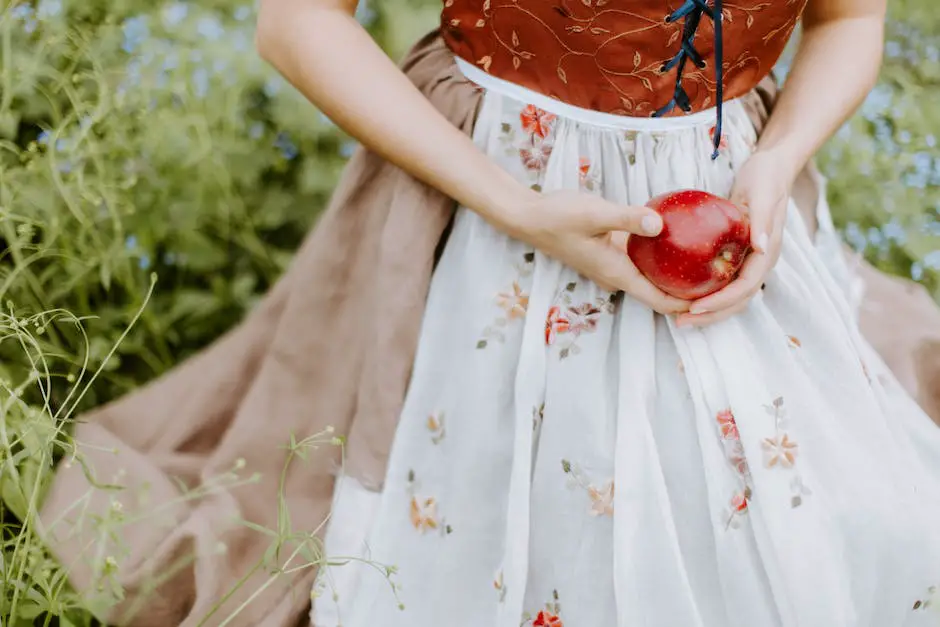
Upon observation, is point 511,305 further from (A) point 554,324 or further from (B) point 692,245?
(B) point 692,245

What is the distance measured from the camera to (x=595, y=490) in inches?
32.8

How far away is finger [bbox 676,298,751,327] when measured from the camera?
86 centimetres

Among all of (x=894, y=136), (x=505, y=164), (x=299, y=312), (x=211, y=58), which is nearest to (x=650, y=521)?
(x=505, y=164)

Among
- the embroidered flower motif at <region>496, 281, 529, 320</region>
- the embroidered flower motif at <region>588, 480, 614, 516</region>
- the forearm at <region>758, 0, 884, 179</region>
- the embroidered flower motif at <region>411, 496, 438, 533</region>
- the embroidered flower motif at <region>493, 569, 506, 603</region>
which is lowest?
the embroidered flower motif at <region>493, 569, 506, 603</region>

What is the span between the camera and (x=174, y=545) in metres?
1.05

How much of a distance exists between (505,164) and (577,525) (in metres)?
0.38

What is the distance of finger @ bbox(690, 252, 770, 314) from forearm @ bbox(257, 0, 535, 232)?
0.20m

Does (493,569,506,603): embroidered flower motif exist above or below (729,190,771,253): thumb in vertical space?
below

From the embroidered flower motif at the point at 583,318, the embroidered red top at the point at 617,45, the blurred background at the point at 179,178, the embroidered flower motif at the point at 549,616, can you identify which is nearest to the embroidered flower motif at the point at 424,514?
the embroidered flower motif at the point at 549,616

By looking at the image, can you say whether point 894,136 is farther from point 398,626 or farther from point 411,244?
point 398,626

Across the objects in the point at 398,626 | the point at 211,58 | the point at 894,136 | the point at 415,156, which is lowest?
the point at 398,626

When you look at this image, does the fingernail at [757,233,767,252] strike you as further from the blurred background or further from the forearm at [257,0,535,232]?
the blurred background

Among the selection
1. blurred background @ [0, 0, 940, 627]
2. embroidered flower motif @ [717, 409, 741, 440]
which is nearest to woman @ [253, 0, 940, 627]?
embroidered flower motif @ [717, 409, 741, 440]

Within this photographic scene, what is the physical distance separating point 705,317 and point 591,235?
14 centimetres
